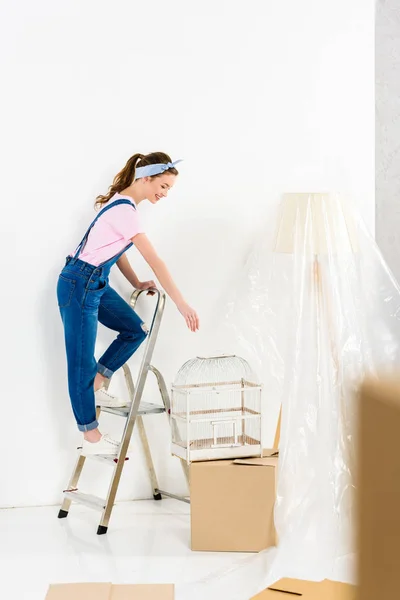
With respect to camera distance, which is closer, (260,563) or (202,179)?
(260,563)

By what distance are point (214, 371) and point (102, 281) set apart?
0.65 meters

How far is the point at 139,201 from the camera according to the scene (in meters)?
3.23

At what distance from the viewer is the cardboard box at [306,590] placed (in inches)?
87.8

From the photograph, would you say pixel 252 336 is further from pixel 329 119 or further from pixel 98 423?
pixel 329 119

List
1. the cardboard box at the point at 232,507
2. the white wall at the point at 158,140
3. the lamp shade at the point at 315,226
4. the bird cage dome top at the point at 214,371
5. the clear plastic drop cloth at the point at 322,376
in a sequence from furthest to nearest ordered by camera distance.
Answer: the white wall at the point at 158,140, the bird cage dome top at the point at 214,371, the lamp shade at the point at 315,226, the cardboard box at the point at 232,507, the clear plastic drop cloth at the point at 322,376

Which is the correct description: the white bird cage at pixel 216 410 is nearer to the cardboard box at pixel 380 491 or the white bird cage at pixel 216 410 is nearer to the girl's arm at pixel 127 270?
the girl's arm at pixel 127 270

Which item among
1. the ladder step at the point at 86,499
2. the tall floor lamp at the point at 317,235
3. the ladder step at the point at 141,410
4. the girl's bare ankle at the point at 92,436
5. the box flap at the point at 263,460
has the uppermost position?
the tall floor lamp at the point at 317,235

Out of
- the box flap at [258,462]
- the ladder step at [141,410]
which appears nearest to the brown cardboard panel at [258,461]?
the box flap at [258,462]

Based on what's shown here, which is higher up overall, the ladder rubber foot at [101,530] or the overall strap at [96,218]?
the overall strap at [96,218]

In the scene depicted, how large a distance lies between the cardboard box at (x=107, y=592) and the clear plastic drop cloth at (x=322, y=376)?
0.22ft

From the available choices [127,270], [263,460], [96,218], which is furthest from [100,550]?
[96,218]

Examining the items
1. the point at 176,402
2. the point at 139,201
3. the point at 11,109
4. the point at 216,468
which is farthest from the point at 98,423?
the point at 11,109

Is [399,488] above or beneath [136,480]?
above

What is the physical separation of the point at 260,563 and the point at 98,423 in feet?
3.21
